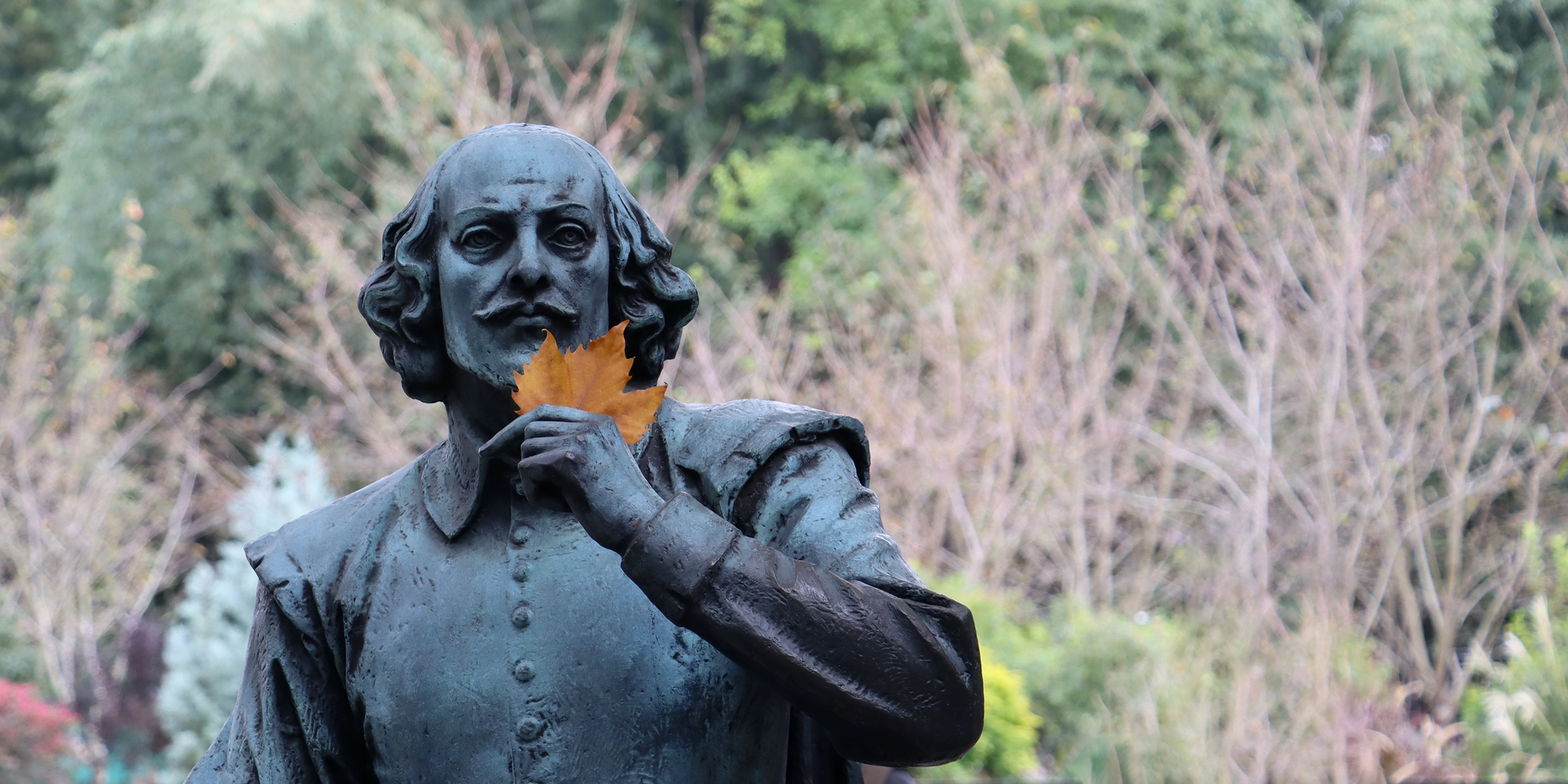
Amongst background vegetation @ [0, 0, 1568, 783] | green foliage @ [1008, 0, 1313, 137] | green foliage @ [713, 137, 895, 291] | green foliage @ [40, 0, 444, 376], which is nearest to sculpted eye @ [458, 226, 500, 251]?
background vegetation @ [0, 0, 1568, 783]

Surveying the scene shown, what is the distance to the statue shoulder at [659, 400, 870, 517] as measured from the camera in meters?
1.94

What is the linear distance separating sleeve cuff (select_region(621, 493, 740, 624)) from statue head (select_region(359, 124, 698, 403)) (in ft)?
1.24

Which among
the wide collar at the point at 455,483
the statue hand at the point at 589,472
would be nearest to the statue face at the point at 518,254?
the wide collar at the point at 455,483

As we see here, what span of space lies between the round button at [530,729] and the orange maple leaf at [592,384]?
1.21ft

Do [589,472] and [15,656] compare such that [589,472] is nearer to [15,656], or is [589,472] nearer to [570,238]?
[570,238]

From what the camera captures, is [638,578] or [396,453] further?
[396,453]

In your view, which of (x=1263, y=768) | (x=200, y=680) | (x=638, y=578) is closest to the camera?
(x=638, y=578)

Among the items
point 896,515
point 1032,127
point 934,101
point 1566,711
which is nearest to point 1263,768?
point 1566,711

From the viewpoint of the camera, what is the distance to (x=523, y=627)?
1946 millimetres

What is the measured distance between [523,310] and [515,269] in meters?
0.05

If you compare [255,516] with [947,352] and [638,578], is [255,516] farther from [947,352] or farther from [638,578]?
[638,578]

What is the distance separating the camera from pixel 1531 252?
12.9m

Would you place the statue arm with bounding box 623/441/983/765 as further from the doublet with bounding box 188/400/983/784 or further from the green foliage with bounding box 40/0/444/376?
the green foliage with bounding box 40/0/444/376

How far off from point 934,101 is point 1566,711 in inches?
334
